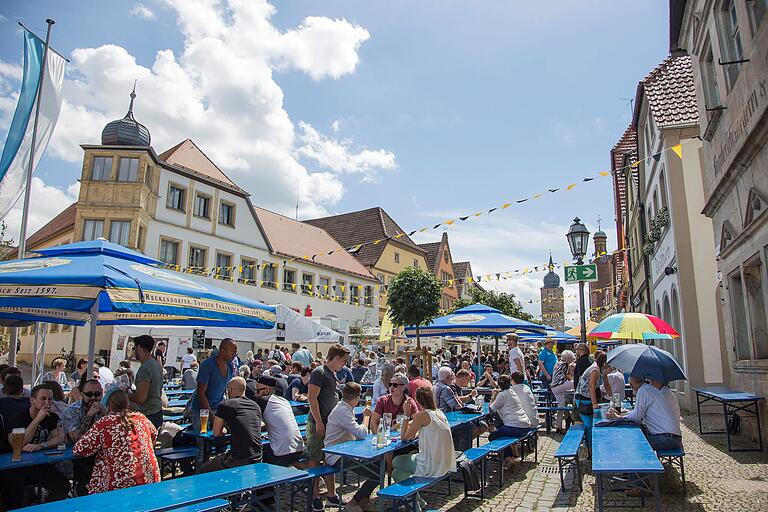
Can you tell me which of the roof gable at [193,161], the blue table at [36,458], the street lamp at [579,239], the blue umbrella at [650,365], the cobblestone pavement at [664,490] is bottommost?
the cobblestone pavement at [664,490]

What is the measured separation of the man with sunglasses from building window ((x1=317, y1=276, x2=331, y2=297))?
33.0m

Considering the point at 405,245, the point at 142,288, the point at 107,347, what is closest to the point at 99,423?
the point at 142,288

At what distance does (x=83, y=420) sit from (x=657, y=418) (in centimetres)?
671

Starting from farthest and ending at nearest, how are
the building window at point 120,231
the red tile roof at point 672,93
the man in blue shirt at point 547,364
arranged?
1. the building window at point 120,231
2. the red tile roof at point 672,93
3. the man in blue shirt at point 547,364

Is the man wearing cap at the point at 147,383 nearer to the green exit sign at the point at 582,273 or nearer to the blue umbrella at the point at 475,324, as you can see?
the green exit sign at the point at 582,273

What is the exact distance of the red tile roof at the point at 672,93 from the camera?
619 inches

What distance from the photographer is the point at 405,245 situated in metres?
53.3

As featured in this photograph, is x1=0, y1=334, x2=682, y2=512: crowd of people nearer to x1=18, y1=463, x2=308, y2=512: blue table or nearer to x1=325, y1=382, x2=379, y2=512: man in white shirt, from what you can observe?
x1=325, y1=382, x2=379, y2=512: man in white shirt

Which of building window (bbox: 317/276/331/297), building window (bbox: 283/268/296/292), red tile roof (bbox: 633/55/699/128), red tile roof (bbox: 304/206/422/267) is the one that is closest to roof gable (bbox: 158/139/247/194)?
building window (bbox: 283/268/296/292)

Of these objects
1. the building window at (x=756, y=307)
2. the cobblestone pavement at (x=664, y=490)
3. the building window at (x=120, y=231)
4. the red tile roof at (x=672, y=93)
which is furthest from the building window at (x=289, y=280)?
the building window at (x=756, y=307)

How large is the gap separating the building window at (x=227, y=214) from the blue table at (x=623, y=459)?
27.9 meters

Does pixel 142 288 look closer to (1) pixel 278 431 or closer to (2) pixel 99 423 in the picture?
(2) pixel 99 423

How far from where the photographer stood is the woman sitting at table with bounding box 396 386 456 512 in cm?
586

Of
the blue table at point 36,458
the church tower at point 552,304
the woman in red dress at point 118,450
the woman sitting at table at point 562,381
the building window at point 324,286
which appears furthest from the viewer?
the church tower at point 552,304
